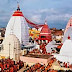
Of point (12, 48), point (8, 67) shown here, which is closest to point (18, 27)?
point (12, 48)

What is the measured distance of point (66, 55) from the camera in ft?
55.0

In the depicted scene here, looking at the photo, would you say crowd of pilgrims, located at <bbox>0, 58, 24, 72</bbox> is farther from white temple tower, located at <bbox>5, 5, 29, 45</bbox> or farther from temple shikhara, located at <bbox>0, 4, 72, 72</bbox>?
white temple tower, located at <bbox>5, 5, 29, 45</bbox>

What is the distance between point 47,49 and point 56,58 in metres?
4.44

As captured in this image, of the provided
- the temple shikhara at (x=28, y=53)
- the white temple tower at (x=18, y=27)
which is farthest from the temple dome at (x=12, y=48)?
the white temple tower at (x=18, y=27)

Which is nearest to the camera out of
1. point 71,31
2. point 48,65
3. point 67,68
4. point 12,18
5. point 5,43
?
point 67,68

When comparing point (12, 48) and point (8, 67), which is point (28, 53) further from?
point (8, 67)

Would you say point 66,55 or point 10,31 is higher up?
point 10,31

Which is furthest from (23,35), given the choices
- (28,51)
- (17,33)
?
(28,51)

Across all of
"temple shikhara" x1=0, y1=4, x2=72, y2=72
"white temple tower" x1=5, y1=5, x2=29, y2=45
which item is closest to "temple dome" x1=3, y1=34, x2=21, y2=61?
"temple shikhara" x1=0, y1=4, x2=72, y2=72

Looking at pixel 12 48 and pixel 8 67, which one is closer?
pixel 8 67

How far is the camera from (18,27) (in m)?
22.5

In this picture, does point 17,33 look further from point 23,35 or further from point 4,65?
point 4,65

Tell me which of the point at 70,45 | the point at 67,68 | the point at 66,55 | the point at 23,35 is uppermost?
the point at 23,35

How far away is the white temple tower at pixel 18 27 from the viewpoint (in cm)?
2233
